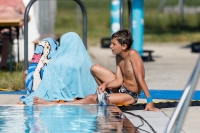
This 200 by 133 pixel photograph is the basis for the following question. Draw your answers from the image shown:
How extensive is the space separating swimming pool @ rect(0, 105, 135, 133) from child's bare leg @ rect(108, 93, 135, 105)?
0.19 metres

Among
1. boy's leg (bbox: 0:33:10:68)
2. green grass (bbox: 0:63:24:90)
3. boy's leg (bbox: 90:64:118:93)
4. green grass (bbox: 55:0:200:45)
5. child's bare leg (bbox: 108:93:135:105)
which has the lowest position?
child's bare leg (bbox: 108:93:135:105)

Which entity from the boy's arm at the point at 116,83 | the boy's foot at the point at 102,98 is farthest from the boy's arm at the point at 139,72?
the boy's foot at the point at 102,98

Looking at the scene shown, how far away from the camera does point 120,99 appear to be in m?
6.39

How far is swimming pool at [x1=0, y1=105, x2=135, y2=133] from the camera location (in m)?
5.15

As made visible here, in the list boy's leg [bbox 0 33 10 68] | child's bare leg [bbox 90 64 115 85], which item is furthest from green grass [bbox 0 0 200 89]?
child's bare leg [bbox 90 64 115 85]

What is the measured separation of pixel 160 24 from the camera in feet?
84.6

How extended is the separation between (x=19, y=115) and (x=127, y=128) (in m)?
1.22

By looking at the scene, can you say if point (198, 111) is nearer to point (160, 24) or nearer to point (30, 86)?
point (30, 86)

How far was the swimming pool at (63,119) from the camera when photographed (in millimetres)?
5152

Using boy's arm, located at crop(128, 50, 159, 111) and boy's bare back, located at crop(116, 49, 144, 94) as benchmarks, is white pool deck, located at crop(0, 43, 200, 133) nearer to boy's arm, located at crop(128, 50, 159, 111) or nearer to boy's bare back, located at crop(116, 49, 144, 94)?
boy's arm, located at crop(128, 50, 159, 111)

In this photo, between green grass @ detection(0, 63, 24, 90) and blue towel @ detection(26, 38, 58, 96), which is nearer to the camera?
blue towel @ detection(26, 38, 58, 96)

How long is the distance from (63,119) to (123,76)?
1181 millimetres

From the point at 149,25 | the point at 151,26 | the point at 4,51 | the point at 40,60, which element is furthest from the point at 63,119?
the point at 149,25

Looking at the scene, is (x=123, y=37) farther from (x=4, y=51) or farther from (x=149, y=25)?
(x=149, y=25)
